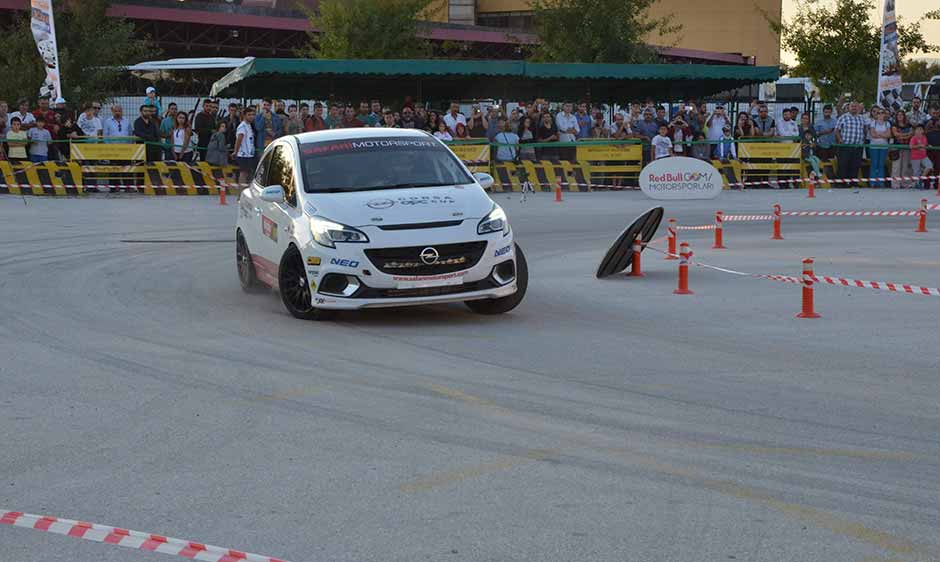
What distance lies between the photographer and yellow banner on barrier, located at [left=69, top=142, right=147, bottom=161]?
28297 mm

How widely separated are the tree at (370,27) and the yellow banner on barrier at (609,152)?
18911 millimetres

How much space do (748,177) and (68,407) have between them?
25.6 meters

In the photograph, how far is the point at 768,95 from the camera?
2510 inches

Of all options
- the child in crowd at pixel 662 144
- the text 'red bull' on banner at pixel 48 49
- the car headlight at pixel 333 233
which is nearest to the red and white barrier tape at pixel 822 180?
the child in crowd at pixel 662 144

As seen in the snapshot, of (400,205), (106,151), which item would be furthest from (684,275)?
(106,151)

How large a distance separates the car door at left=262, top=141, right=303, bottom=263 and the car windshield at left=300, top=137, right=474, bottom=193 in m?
0.16

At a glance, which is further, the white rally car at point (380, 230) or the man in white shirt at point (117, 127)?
the man in white shirt at point (117, 127)

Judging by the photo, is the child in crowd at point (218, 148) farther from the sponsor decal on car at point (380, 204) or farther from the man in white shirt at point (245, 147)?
the sponsor decal on car at point (380, 204)

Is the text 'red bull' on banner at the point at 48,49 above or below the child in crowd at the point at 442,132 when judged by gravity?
above

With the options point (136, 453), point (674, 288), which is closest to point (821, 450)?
point (136, 453)

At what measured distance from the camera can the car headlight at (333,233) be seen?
11555 mm

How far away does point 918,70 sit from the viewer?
103m

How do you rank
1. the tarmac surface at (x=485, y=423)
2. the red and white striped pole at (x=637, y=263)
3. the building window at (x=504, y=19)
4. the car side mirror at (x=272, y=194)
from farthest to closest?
the building window at (x=504, y=19) < the red and white striped pole at (x=637, y=263) < the car side mirror at (x=272, y=194) < the tarmac surface at (x=485, y=423)

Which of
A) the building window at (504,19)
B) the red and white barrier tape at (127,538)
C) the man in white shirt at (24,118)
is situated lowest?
the red and white barrier tape at (127,538)
